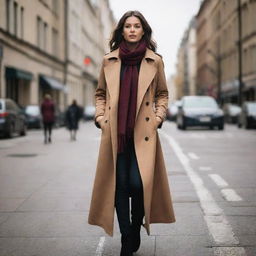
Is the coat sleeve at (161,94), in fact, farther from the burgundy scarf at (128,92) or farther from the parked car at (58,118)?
the parked car at (58,118)

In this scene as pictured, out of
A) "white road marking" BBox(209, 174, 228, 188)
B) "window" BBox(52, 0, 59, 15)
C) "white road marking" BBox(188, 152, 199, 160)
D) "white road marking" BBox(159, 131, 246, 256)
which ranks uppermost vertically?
"window" BBox(52, 0, 59, 15)

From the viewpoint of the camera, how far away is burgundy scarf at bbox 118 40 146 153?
4.43m

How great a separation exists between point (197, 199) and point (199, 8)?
3686 inches

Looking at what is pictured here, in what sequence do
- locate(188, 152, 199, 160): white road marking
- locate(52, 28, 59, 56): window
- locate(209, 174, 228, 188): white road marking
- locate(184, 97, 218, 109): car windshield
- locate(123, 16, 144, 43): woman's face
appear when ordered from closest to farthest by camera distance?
locate(123, 16, 144, 43): woman's face → locate(209, 174, 228, 188): white road marking → locate(188, 152, 199, 160): white road marking → locate(184, 97, 218, 109): car windshield → locate(52, 28, 59, 56): window

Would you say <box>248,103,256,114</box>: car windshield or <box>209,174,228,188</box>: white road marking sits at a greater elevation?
<box>248,103,256,114</box>: car windshield

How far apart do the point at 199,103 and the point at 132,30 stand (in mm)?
25464

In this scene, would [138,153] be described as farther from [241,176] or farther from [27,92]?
[27,92]

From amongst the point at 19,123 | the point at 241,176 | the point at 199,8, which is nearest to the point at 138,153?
the point at 241,176

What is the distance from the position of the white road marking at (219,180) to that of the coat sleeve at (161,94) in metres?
4.04

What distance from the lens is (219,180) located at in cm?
919

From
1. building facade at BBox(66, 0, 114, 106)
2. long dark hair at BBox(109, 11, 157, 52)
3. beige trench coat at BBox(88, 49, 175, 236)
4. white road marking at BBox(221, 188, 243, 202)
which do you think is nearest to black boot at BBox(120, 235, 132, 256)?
beige trench coat at BBox(88, 49, 175, 236)

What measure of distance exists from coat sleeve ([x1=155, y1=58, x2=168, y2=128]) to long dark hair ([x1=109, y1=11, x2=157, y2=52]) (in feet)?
0.53

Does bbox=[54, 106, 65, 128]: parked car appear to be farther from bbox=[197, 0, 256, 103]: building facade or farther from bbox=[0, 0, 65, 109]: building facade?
bbox=[197, 0, 256, 103]: building facade

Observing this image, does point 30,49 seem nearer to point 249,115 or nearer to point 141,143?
point 249,115
